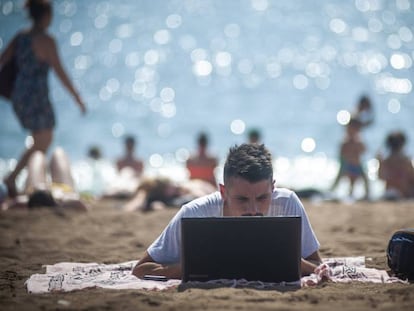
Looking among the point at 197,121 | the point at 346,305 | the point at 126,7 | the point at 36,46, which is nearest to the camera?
the point at 346,305

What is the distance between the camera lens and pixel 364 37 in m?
26.2

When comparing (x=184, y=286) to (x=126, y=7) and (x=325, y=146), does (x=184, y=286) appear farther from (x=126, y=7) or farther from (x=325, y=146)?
(x=126, y=7)

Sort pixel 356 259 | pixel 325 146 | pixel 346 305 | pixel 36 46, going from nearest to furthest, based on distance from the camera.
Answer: pixel 346 305
pixel 356 259
pixel 36 46
pixel 325 146

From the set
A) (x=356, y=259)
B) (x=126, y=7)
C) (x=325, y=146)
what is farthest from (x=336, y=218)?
(x=126, y=7)

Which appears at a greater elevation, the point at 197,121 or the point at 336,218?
the point at 197,121

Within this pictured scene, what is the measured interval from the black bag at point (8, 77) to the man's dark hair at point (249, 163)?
4.33 metres

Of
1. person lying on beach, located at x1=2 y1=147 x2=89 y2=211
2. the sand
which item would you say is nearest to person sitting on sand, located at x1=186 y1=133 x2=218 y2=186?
the sand

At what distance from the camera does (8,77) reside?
299 inches

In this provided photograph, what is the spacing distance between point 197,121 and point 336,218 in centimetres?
1485

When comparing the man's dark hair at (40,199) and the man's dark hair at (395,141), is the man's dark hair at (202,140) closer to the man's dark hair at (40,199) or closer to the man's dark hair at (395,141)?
the man's dark hair at (395,141)

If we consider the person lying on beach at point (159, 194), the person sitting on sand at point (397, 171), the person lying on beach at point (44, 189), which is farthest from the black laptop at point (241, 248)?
the person sitting on sand at point (397, 171)

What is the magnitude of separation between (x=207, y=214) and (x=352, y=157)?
810cm

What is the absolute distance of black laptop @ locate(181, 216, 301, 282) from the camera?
360cm

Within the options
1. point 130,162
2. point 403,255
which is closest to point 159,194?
point 130,162
